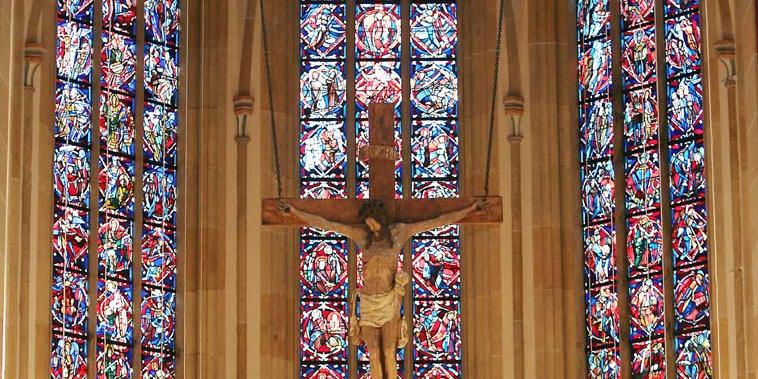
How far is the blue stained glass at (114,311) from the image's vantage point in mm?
27109

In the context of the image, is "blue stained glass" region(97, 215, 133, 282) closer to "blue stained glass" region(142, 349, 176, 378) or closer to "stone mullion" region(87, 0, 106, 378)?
"stone mullion" region(87, 0, 106, 378)

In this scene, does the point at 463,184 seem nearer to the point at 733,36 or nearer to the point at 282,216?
the point at 733,36

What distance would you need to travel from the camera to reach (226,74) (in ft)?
92.7

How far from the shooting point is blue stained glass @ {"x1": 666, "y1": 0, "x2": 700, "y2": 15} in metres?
27.7

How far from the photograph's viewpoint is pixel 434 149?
28.7 m

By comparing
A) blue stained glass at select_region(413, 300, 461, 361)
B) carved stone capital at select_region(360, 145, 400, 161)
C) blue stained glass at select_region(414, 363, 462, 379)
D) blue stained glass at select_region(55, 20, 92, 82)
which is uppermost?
blue stained glass at select_region(55, 20, 92, 82)

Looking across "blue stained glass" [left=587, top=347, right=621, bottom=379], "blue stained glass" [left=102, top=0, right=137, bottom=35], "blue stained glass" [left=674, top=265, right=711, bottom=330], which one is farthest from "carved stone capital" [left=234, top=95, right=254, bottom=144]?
"blue stained glass" [left=674, top=265, right=711, bottom=330]

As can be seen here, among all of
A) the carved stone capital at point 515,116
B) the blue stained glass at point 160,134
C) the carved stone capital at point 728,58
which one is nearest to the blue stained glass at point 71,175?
the blue stained glass at point 160,134

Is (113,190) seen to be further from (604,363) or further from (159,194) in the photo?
(604,363)

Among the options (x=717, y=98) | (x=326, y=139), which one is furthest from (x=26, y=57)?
(x=717, y=98)

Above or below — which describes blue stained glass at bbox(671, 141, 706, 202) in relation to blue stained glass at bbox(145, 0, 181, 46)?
below

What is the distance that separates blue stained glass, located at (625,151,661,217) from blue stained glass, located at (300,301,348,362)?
283 cm

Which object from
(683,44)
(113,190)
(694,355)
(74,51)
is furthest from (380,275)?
(683,44)

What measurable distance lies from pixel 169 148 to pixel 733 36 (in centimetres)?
535
